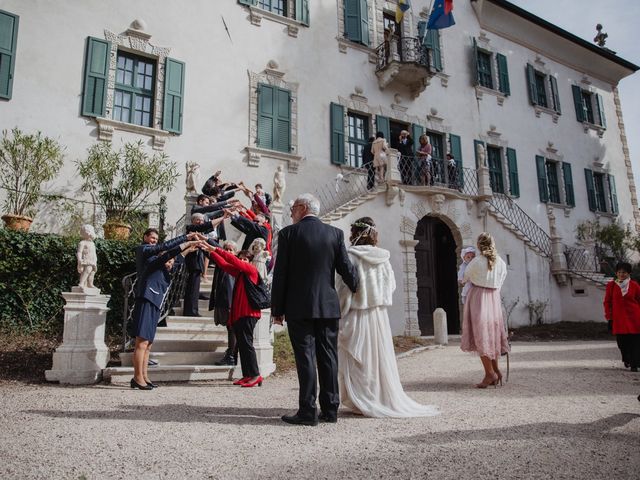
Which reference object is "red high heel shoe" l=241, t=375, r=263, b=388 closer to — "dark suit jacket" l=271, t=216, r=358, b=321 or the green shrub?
"dark suit jacket" l=271, t=216, r=358, b=321

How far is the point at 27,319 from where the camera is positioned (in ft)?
27.3

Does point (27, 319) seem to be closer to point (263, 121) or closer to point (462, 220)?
point (263, 121)

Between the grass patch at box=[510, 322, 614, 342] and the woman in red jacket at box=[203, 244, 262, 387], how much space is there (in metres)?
8.95

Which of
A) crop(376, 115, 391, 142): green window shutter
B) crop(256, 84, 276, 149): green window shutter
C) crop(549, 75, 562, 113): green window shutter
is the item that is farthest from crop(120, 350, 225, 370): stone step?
crop(549, 75, 562, 113): green window shutter

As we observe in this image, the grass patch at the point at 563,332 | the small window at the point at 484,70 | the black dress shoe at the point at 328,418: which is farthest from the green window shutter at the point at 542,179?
the black dress shoe at the point at 328,418

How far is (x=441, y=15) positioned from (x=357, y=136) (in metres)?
4.87

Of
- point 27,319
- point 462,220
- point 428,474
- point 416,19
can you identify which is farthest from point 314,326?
point 416,19

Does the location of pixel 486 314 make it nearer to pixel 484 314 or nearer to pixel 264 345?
pixel 484 314

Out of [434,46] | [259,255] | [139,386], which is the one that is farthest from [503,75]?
[139,386]

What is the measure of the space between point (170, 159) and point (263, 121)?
296 centimetres

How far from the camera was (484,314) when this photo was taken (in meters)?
5.68

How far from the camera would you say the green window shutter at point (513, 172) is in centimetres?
1806

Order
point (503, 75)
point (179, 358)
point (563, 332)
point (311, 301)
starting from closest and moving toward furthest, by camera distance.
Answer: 1. point (311, 301)
2. point (179, 358)
3. point (563, 332)
4. point (503, 75)

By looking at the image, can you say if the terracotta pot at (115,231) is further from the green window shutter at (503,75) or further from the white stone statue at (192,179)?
the green window shutter at (503,75)
